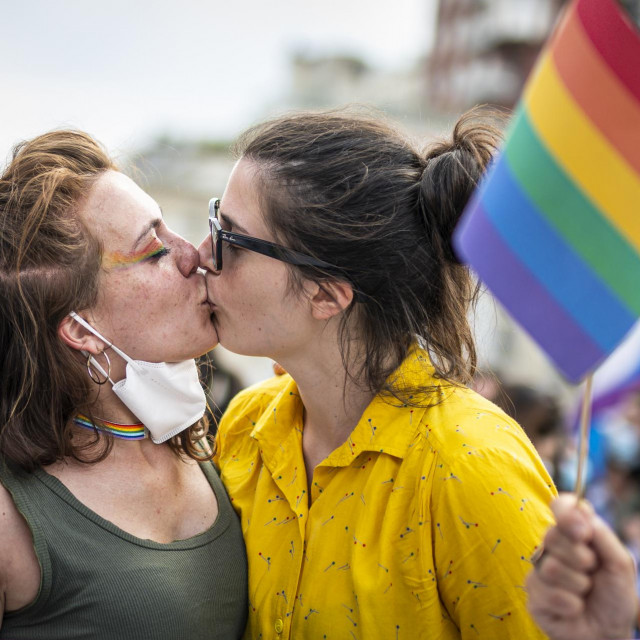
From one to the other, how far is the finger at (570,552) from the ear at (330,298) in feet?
3.48

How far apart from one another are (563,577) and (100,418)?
1.50 meters

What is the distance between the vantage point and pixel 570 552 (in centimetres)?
139

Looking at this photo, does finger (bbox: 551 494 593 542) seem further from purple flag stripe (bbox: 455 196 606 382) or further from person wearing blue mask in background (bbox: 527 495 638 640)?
purple flag stripe (bbox: 455 196 606 382)

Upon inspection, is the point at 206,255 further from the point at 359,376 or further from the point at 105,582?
the point at 105,582

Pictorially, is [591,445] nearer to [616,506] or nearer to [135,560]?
[616,506]

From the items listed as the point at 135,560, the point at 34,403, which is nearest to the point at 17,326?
the point at 34,403

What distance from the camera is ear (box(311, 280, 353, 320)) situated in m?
2.32

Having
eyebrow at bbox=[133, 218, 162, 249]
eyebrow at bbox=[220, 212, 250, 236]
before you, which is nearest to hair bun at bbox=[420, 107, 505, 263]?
eyebrow at bbox=[220, 212, 250, 236]

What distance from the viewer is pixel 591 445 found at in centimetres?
507

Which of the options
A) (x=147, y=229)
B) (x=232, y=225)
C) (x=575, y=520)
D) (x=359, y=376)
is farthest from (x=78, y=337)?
(x=575, y=520)

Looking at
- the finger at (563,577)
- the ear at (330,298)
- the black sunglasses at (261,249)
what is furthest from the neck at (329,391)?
the finger at (563,577)

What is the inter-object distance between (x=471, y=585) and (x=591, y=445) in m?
3.44

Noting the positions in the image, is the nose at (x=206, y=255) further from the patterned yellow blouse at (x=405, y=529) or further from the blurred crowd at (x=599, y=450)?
the blurred crowd at (x=599, y=450)

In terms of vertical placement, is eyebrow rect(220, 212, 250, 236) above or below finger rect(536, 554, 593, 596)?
below
